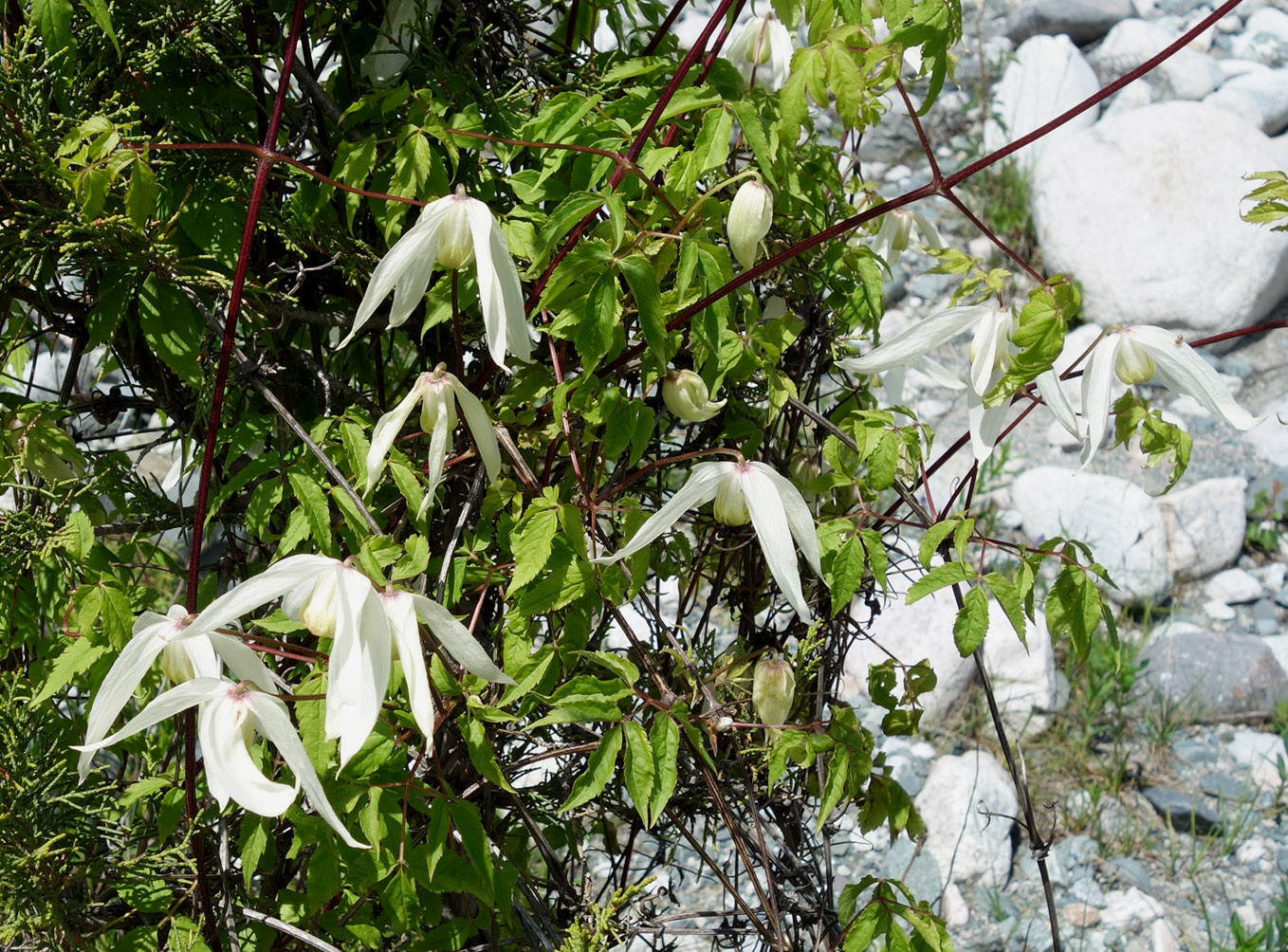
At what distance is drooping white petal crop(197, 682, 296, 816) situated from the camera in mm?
688

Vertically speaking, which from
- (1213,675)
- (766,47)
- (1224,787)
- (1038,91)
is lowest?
(1224,787)

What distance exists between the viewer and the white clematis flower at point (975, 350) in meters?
0.90

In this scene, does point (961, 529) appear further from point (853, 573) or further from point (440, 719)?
point (440, 719)

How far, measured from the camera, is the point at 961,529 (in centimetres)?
97

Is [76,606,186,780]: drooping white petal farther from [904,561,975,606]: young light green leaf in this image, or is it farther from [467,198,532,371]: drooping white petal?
[904,561,975,606]: young light green leaf

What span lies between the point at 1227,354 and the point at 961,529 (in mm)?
2778

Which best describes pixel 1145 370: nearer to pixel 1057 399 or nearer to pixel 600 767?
pixel 1057 399

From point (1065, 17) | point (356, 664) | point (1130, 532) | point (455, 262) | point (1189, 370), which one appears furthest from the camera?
point (1065, 17)

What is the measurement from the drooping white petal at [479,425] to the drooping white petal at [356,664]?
18cm

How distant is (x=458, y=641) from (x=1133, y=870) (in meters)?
1.83

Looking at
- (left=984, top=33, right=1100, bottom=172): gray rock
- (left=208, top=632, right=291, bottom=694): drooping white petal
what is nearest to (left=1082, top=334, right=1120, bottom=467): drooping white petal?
(left=208, top=632, right=291, bottom=694): drooping white petal

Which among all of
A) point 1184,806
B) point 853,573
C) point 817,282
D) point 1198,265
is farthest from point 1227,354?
point 853,573

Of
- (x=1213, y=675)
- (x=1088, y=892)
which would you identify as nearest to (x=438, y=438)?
(x=1088, y=892)

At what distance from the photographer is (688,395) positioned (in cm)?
97
